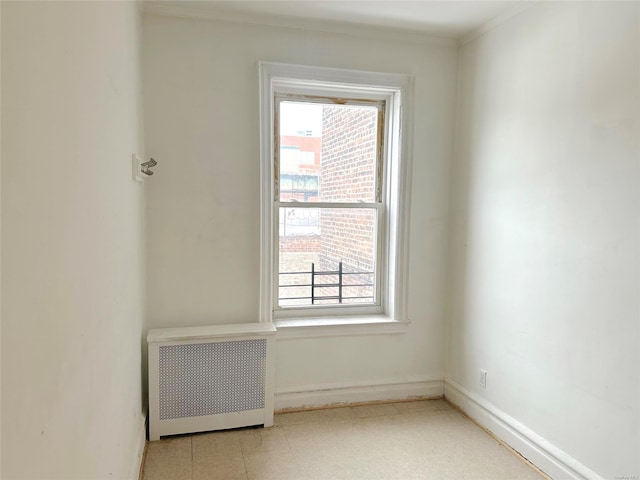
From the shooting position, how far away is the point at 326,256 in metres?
3.03

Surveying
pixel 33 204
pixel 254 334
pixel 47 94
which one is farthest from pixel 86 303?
pixel 254 334

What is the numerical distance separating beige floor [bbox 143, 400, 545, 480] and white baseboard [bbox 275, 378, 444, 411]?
0.08m

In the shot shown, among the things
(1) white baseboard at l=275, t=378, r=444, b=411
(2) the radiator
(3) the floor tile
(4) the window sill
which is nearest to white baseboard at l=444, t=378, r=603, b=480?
(1) white baseboard at l=275, t=378, r=444, b=411

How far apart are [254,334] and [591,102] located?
83.2 inches

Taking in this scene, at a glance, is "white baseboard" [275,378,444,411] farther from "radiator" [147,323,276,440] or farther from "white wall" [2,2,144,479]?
"white wall" [2,2,144,479]

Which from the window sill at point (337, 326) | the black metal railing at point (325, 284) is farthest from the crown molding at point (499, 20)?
the window sill at point (337, 326)

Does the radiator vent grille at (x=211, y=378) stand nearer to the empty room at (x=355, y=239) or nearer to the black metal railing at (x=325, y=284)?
the empty room at (x=355, y=239)

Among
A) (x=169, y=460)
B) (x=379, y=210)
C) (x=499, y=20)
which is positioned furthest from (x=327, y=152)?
(x=169, y=460)

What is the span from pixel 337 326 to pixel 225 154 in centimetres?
132

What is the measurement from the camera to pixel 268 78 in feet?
8.82

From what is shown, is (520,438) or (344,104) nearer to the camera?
(520,438)

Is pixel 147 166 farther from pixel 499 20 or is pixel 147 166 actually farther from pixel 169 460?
pixel 499 20

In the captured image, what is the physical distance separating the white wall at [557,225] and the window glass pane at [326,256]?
664 millimetres

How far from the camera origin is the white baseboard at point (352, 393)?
2.90 metres
